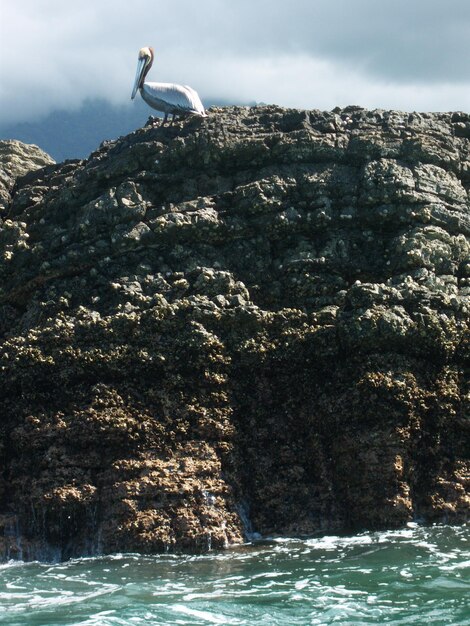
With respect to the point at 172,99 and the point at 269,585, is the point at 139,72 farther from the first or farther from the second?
the point at 269,585

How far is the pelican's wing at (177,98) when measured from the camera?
63.0 feet

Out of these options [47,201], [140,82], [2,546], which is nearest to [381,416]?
[2,546]

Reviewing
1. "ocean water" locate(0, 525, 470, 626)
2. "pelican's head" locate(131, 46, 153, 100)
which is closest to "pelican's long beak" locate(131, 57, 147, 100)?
"pelican's head" locate(131, 46, 153, 100)

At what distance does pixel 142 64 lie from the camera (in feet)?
68.2

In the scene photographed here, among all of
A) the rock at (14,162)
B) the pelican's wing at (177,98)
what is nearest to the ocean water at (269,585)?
the rock at (14,162)

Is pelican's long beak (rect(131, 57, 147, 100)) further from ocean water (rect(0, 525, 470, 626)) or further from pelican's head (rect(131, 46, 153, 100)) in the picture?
ocean water (rect(0, 525, 470, 626))

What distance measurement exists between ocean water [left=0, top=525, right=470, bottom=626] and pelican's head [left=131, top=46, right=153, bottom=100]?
11.4 metres

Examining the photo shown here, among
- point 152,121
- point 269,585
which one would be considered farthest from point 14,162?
point 269,585

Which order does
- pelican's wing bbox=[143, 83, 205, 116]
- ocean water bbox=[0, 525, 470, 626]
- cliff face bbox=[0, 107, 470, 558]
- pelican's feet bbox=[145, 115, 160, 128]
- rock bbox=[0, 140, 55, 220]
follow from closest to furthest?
1. ocean water bbox=[0, 525, 470, 626]
2. cliff face bbox=[0, 107, 470, 558]
3. pelican's wing bbox=[143, 83, 205, 116]
4. rock bbox=[0, 140, 55, 220]
5. pelican's feet bbox=[145, 115, 160, 128]

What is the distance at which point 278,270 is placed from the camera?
16.4 meters

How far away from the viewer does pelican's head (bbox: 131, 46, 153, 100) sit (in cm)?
2062

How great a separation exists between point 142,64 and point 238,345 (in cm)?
876

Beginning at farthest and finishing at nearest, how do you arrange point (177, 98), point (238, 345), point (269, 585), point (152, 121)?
1. point (152, 121)
2. point (177, 98)
3. point (238, 345)
4. point (269, 585)

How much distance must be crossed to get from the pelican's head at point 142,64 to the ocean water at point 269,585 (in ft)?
37.5
